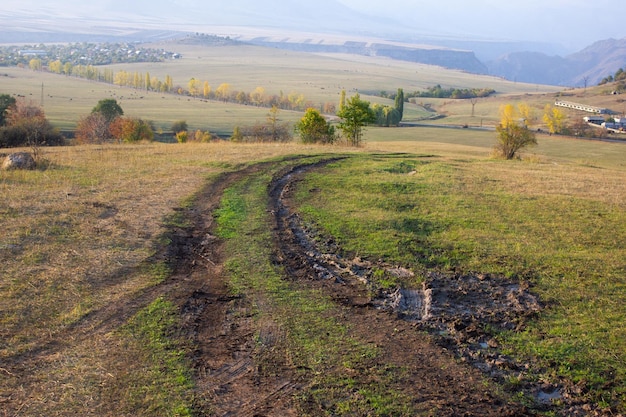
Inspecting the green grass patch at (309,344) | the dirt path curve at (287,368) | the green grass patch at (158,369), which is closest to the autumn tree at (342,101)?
the green grass patch at (309,344)

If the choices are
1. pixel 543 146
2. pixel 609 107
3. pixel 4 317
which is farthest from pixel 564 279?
pixel 609 107

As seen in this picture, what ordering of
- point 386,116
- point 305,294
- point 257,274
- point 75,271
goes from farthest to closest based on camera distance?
point 386,116 < point 257,274 < point 75,271 < point 305,294

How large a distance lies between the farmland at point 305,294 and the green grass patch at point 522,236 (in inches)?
2.5

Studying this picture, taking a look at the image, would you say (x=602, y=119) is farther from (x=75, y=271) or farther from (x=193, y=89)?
(x=75, y=271)

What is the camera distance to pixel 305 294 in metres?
11.9

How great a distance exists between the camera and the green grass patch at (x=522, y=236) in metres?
9.91

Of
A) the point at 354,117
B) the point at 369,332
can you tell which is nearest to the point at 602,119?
the point at 354,117

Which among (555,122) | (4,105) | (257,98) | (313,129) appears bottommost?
(313,129)

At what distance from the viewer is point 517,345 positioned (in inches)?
393

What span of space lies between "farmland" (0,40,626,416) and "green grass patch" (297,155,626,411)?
0.06 metres

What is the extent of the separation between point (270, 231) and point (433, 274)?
5.09 metres

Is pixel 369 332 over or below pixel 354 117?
A: below

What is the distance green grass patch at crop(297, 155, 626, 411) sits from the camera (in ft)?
32.5

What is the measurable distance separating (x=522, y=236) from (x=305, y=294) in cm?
736
